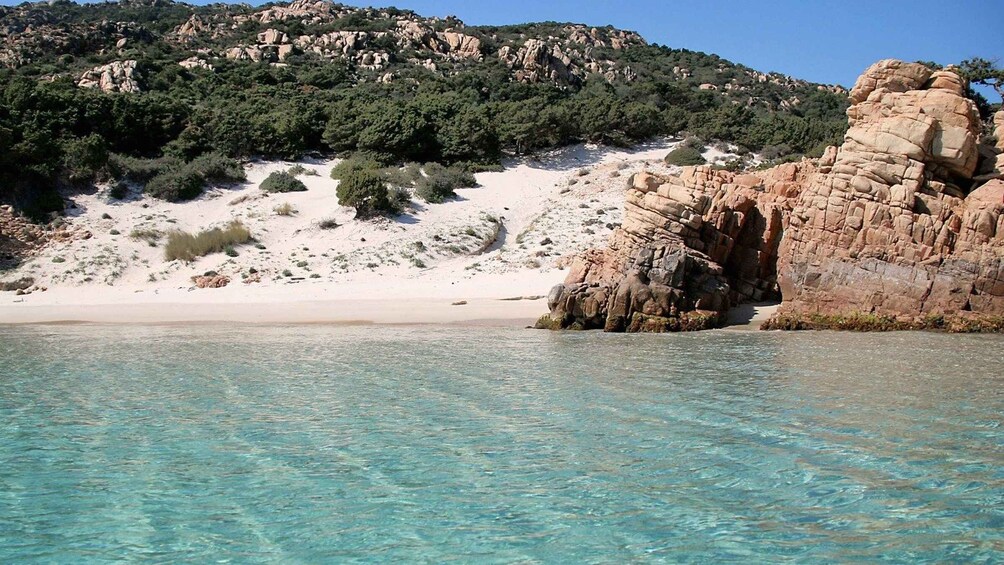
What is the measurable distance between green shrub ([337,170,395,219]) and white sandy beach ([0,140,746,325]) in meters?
0.74

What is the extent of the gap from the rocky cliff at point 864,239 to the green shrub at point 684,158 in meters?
21.2

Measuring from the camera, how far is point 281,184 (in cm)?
3325

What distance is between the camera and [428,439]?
766cm

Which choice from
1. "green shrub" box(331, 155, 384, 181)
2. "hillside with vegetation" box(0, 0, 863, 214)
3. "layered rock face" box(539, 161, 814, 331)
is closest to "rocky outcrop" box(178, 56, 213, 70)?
"hillside with vegetation" box(0, 0, 863, 214)

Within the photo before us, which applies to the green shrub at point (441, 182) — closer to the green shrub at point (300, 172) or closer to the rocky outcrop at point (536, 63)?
the green shrub at point (300, 172)

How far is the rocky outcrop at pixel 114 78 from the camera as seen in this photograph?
47.6m

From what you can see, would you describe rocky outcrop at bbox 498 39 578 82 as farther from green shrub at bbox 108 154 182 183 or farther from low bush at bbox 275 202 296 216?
low bush at bbox 275 202 296 216

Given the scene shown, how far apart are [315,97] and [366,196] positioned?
69.4 ft

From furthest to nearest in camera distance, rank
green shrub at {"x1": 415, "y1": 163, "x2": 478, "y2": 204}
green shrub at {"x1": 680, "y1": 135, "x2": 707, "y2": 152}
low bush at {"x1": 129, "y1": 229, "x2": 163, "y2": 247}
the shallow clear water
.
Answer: green shrub at {"x1": 680, "y1": 135, "x2": 707, "y2": 152} < green shrub at {"x1": 415, "y1": 163, "x2": 478, "y2": 204} < low bush at {"x1": 129, "y1": 229, "x2": 163, "y2": 247} < the shallow clear water

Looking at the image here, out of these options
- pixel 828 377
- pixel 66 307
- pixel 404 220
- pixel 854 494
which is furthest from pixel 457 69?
pixel 854 494

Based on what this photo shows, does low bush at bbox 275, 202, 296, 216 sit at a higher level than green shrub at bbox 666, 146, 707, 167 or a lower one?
lower

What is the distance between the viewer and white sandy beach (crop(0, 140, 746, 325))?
69.1 ft

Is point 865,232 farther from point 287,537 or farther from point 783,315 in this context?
point 287,537

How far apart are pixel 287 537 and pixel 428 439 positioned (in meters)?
2.57
